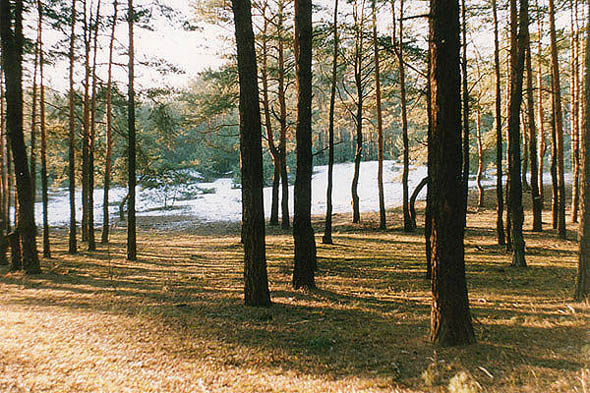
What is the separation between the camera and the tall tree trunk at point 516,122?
29.1 feet

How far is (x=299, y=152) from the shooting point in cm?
827

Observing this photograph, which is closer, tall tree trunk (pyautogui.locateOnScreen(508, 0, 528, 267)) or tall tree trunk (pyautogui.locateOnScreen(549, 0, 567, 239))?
tall tree trunk (pyautogui.locateOnScreen(508, 0, 528, 267))

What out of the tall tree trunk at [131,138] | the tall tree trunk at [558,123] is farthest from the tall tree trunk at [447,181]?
the tall tree trunk at [558,123]

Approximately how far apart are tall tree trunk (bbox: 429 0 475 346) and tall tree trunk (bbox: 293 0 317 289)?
12.0 feet

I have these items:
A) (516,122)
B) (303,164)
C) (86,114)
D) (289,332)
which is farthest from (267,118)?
(289,332)

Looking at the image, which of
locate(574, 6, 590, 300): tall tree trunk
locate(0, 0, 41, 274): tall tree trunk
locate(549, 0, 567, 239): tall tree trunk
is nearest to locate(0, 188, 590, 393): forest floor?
locate(574, 6, 590, 300): tall tree trunk

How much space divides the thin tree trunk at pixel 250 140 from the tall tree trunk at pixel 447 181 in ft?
10.0

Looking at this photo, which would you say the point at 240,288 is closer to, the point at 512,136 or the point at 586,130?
→ the point at 586,130

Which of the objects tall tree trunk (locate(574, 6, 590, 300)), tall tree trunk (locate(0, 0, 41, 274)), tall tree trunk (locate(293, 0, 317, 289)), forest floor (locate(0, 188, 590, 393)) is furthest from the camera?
tall tree trunk (locate(0, 0, 41, 274))

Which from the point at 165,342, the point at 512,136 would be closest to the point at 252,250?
the point at 165,342

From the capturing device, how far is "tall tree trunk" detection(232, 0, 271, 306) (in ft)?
20.7

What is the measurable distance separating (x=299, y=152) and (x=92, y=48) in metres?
11.8

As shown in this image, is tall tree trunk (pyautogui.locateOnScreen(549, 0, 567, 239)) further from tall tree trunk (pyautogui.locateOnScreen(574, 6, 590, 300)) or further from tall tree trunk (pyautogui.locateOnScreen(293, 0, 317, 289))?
tall tree trunk (pyautogui.locateOnScreen(293, 0, 317, 289))

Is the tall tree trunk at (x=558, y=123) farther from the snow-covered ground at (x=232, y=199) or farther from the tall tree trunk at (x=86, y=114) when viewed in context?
the tall tree trunk at (x=86, y=114)
